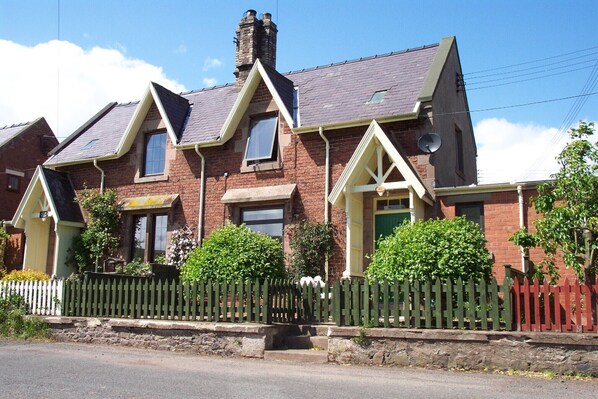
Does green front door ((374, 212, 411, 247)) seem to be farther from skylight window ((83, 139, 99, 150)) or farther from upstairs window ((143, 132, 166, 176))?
skylight window ((83, 139, 99, 150))

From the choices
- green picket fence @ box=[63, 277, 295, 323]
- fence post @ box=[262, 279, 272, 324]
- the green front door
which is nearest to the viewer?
fence post @ box=[262, 279, 272, 324]

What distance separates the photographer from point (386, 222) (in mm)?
15062

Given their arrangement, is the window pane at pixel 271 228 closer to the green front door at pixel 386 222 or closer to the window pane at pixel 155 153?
the green front door at pixel 386 222

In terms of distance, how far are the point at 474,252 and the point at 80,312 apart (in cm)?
859

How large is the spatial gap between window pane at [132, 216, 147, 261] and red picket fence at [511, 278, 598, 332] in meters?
12.4

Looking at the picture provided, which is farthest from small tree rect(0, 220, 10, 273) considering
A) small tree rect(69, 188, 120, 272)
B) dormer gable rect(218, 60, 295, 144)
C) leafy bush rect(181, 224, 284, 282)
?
leafy bush rect(181, 224, 284, 282)

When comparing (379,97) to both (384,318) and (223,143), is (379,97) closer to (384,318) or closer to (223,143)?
(223,143)

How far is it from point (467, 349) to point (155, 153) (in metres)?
13.0

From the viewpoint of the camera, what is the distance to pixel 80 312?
13047mm

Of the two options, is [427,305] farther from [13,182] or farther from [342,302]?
[13,182]

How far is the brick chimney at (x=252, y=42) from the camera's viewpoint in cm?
1930

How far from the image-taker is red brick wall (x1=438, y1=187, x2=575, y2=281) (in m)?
13.3

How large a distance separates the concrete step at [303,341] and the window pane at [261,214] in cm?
584

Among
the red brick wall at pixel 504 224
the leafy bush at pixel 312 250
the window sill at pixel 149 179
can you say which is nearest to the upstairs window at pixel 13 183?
the window sill at pixel 149 179
